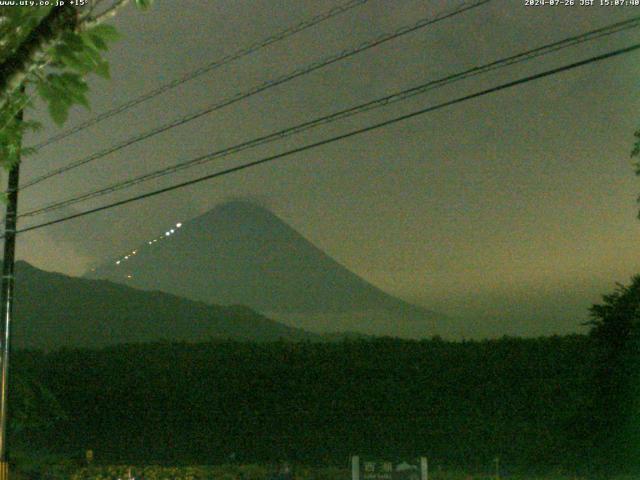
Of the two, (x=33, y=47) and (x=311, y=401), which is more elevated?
(x=33, y=47)

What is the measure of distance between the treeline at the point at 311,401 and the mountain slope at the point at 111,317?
36472 millimetres

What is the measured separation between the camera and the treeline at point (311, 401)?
83.9 ft

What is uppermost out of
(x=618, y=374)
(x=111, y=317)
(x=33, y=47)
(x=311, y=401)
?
(x=111, y=317)

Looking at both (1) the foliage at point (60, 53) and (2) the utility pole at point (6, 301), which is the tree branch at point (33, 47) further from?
(2) the utility pole at point (6, 301)

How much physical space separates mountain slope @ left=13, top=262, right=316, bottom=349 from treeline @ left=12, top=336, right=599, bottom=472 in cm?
3647

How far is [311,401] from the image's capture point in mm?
29547

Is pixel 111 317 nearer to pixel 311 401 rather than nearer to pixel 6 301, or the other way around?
pixel 311 401

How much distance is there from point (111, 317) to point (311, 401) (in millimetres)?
64879

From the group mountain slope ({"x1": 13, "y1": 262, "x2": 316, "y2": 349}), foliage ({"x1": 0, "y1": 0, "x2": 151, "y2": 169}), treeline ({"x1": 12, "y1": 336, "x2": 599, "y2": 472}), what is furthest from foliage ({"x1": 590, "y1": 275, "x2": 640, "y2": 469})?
mountain slope ({"x1": 13, "y1": 262, "x2": 316, "y2": 349})

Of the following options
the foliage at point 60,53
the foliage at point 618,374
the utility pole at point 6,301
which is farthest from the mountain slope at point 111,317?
the foliage at point 60,53

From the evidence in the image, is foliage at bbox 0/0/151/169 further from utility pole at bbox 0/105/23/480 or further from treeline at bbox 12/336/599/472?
treeline at bbox 12/336/599/472

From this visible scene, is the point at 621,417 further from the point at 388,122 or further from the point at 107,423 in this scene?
the point at 107,423

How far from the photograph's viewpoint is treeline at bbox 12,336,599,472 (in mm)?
25578

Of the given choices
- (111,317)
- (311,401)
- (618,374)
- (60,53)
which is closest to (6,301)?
(618,374)
